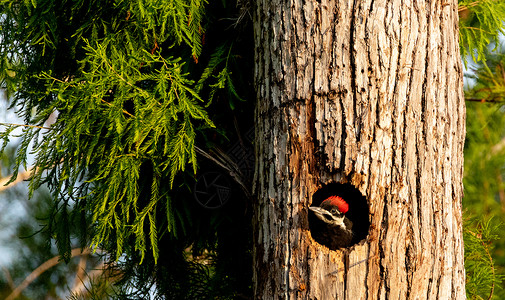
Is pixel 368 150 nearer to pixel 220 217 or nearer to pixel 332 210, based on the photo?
pixel 332 210

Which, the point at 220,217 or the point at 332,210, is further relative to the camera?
the point at 220,217

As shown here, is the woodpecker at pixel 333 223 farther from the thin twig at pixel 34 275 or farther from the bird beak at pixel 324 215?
the thin twig at pixel 34 275

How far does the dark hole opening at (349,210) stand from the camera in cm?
218

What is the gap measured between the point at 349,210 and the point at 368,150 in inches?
13.4

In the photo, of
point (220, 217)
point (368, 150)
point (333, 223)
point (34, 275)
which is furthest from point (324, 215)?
point (34, 275)

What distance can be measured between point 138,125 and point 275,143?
2.19 ft

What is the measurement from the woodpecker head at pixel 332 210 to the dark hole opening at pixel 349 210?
1.3 inches

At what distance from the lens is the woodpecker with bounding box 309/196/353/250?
2193 millimetres

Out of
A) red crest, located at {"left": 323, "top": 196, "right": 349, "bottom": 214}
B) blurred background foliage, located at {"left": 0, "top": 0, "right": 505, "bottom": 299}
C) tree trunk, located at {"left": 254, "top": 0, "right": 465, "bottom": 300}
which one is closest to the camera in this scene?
tree trunk, located at {"left": 254, "top": 0, "right": 465, "bottom": 300}

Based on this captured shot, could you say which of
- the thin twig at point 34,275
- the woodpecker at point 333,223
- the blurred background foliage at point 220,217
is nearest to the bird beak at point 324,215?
the woodpecker at point 333,223

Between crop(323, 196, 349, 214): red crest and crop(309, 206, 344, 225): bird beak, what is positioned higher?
crop(323, 196, 349, 214): red crest

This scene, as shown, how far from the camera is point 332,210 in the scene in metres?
2.23

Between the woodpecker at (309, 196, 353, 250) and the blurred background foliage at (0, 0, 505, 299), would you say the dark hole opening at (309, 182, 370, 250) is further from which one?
the blurred background foliage at (0, 0, 505, 299)

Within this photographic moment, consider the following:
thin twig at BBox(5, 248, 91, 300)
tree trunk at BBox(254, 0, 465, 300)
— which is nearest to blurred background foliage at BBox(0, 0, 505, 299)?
tree trunk at BBox(254, 0, 465, 300)
